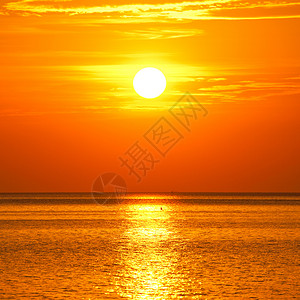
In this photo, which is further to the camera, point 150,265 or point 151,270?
point 150,265

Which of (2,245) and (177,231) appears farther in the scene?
(177,231)

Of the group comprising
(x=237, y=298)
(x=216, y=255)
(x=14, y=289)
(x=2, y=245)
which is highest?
(x=2, y=245)

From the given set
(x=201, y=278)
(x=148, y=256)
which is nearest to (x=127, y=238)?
(x=148, y=256)

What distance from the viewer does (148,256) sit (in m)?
62.8

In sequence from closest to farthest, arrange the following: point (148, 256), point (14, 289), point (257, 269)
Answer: point (14, 289)
point (257, 269)
point (148, 256)

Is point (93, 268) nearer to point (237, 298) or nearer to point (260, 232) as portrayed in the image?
point (237, 298)

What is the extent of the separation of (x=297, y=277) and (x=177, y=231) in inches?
1961

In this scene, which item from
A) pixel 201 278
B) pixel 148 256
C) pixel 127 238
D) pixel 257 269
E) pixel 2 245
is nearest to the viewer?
pixel 201 278

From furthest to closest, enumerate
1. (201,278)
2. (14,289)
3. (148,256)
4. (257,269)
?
(148,256) < (257,269) < (201,278) < (14,289)

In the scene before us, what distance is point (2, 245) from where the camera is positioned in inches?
2913

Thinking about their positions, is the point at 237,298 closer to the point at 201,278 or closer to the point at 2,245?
the point at 201,278

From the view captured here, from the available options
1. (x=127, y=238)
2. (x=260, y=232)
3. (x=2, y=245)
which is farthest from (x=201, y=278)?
(x=260, y=232)

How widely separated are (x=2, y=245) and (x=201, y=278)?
31.3 metres

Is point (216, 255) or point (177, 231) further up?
point (177, 231)
